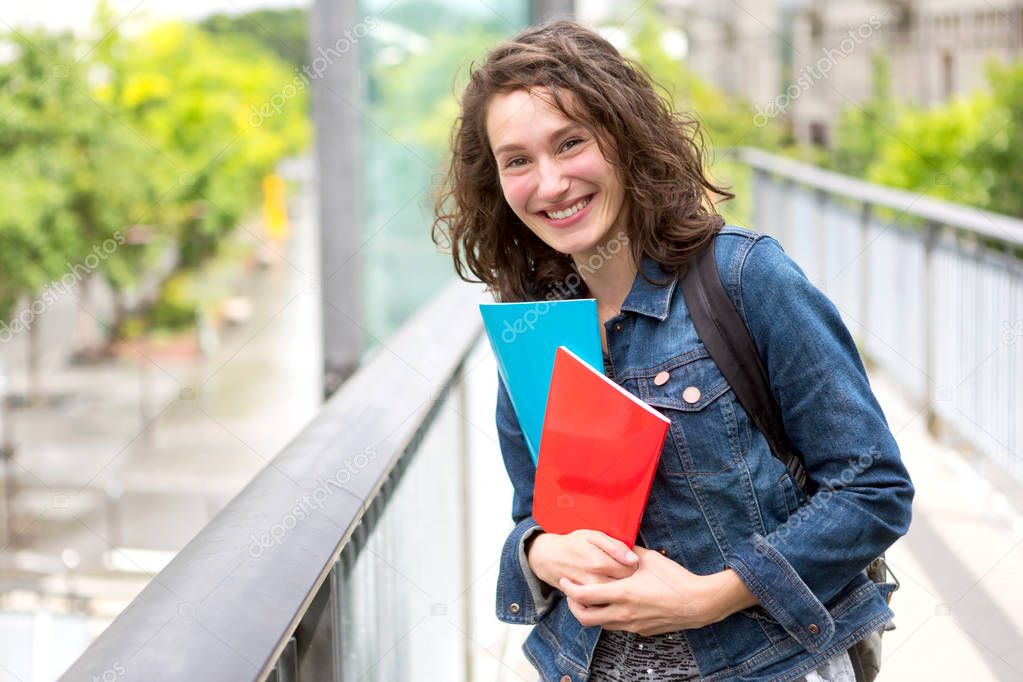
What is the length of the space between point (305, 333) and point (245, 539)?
43.1 meters

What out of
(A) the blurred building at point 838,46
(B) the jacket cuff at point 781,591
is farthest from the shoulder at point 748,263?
(A) the blurred building at point 838,46

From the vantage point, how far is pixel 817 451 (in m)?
1.34

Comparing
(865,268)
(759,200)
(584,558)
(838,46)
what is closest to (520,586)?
(584,558)

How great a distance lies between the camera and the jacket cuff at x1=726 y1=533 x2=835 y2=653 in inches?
53.3

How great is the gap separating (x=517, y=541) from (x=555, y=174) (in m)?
0.47

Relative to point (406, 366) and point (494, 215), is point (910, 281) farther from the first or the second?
point (494, 215)

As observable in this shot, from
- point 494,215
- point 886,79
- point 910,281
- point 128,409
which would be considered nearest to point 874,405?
point 494,215

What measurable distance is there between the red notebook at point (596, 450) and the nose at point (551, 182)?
0.72ft

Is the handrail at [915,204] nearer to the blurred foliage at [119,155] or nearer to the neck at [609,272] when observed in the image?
the neck at [609,272]

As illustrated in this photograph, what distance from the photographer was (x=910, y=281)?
19.6ft

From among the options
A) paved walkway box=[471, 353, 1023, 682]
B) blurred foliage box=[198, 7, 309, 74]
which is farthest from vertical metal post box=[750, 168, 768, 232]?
blurred foliage box=[198, 7, 309, 74]

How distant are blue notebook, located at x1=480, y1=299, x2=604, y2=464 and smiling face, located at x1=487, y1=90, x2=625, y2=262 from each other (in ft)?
0.33

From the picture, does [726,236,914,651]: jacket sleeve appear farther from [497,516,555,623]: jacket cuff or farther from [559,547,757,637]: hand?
[497,516,555,623]: jacket cuff

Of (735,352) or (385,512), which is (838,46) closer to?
(385,512)
